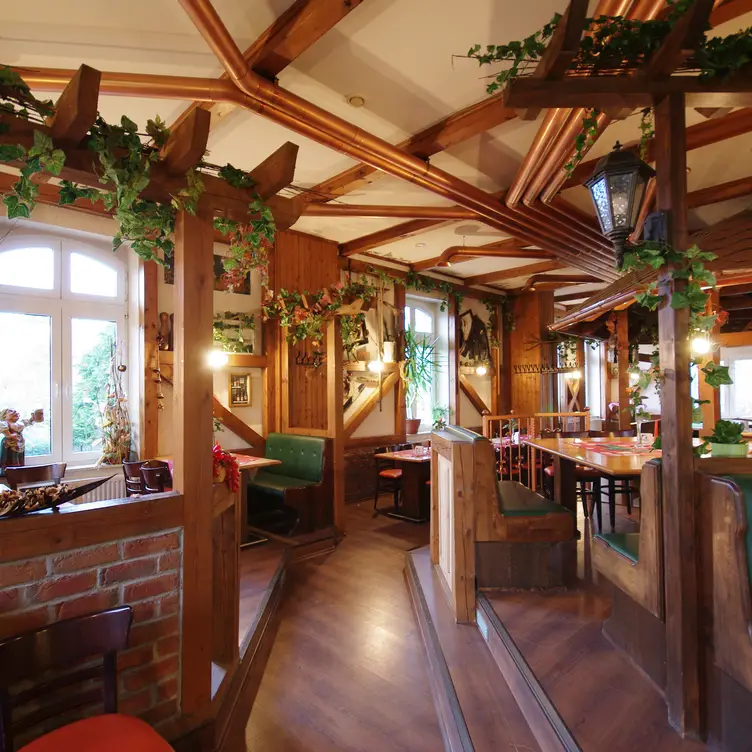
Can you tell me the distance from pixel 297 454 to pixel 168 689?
11.2ft

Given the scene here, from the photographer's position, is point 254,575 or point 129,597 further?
point 254,575

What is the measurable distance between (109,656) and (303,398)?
477 cm

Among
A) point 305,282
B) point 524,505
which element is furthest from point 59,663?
point 305,282

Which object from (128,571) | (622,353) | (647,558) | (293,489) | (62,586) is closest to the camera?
(62,586)

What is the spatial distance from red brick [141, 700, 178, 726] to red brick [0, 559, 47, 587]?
753 millimetres

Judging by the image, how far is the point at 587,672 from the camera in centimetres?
233

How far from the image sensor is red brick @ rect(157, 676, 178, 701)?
1.93 m

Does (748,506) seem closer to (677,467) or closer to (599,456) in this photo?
(677,467)

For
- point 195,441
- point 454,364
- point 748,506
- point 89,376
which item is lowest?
point 748,506

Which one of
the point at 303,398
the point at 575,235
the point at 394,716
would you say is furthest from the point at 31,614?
the point at 575,235

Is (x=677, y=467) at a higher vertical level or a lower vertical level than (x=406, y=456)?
higher

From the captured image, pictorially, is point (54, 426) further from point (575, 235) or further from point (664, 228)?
point (575, 235)

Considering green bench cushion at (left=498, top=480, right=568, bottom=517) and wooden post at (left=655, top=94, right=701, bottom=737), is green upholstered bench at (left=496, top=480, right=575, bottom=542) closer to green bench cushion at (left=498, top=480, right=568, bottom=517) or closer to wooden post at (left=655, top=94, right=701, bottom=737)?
green bench cushion at (left=498, top=480, right=568, bottom=517)

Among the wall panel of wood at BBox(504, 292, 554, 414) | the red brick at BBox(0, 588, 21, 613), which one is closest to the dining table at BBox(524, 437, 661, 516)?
the red brick at BBox(0, 588, 21, 613)
